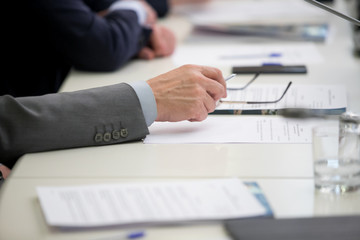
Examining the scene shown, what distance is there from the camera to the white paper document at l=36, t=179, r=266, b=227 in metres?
0.85

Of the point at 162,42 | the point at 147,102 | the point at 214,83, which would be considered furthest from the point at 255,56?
the point at 147,102

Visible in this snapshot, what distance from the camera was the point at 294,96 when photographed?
143 cm

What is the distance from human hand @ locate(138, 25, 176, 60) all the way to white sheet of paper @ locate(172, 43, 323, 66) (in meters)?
0.03

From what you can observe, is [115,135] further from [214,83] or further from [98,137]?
[214,83]

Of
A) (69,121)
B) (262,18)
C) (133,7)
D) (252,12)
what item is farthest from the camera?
(252,12)

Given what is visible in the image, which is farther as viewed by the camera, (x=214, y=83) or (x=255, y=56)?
(x=255, y=56)

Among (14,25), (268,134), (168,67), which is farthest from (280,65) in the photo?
(14,25)

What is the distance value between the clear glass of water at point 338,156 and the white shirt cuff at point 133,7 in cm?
112

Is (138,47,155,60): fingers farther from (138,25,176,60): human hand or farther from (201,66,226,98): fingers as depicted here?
(201,66,226,98): fingers

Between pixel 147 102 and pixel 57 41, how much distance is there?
590 millimetres

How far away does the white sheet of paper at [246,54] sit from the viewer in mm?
1810

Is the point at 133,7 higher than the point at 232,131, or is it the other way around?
the point at 133,7

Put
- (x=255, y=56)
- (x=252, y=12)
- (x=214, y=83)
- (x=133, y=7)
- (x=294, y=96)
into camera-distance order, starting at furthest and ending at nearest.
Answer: (x=252, y=12), (x=133, y=7), (x=255, y=56), (x=294, y=96), (x=214, y=83)

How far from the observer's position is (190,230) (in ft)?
2.75
